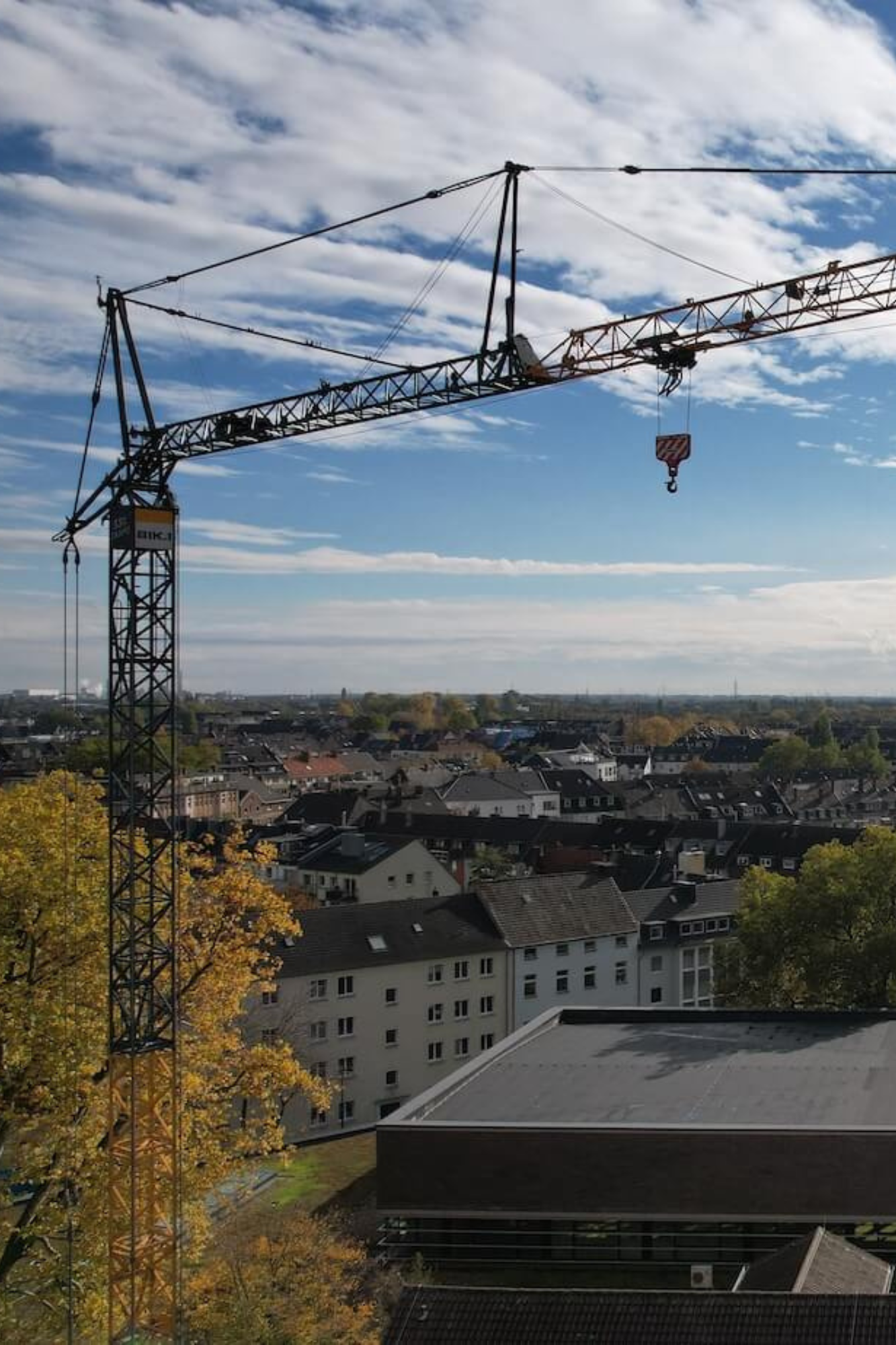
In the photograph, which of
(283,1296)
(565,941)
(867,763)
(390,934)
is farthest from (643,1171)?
(867,763)

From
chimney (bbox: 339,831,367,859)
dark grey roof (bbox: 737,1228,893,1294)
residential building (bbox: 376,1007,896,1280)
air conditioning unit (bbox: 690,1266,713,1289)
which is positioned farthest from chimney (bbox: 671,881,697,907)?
dark grey roof (bbox: 737,1228,893,1294)

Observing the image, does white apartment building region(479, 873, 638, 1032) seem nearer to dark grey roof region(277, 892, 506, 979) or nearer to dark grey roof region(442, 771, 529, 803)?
dark grey roof region(277, 892, 506, 979)

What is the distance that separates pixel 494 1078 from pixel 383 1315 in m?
8.94

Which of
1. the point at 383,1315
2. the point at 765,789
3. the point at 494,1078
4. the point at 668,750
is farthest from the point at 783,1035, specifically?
the point at 668,750

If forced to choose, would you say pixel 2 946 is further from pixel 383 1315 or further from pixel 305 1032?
pixel 305 1032

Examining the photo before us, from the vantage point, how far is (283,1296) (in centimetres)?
2169

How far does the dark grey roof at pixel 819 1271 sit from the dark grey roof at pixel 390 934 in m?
23.3

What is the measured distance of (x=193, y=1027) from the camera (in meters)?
22.8

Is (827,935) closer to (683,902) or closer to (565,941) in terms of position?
(565,941)

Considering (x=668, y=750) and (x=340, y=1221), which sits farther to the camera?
(x=668, y=750)

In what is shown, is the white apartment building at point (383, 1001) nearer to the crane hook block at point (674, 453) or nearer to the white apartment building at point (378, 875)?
the white apartment building at point (378, 875)

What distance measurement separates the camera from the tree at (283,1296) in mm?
20281

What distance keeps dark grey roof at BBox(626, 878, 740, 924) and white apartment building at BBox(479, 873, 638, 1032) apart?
1370 mm

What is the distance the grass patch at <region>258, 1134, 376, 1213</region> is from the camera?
3359 cm
